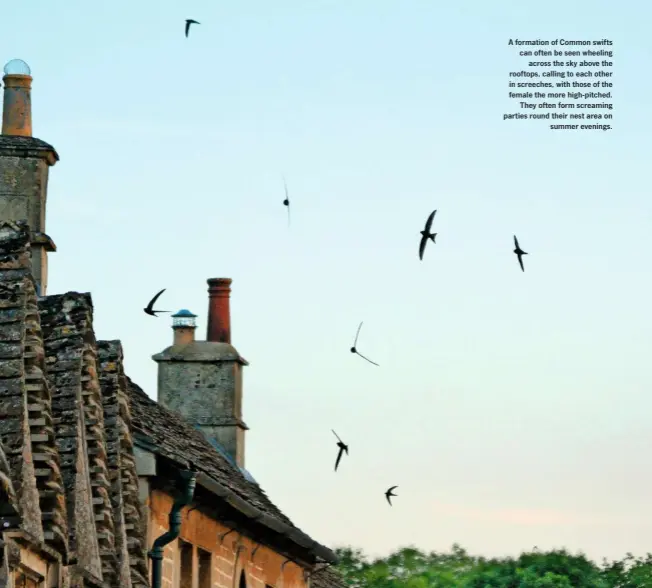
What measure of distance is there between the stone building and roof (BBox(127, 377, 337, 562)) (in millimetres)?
38

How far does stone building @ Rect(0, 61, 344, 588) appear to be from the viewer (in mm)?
17797

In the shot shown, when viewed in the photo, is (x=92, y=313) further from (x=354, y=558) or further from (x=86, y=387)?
(x=354, y=558)

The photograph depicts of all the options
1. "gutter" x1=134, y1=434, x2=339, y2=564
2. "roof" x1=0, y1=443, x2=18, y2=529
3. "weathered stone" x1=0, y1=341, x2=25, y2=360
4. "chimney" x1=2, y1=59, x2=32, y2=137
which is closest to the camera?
"roof" x1=0, y1=443, x2=18, y2=529

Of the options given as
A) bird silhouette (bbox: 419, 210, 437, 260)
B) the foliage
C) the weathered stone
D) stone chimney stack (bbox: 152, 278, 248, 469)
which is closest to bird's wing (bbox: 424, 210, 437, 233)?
bird silhouette (bbox: 419, 210, 437, 260)

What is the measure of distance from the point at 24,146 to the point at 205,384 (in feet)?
38.6

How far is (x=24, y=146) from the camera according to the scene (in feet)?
83.0

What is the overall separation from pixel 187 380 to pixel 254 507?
6.13 metres

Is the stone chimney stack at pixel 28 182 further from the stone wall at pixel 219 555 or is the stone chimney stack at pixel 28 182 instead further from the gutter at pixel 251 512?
the stone wall at pixel 219 555

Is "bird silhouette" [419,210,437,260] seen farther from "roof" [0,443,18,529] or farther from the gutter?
"roof" [0,443,18,529]

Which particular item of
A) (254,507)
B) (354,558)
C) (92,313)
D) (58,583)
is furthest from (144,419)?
(354,558)

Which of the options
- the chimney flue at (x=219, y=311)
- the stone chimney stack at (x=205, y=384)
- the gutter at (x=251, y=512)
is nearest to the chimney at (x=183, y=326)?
the stone chimney stack at (x=205, y=384)

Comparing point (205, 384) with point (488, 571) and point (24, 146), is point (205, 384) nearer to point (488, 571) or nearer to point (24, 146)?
point (24, 146)

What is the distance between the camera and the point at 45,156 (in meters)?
25.4

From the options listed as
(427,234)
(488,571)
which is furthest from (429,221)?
(488,571)
